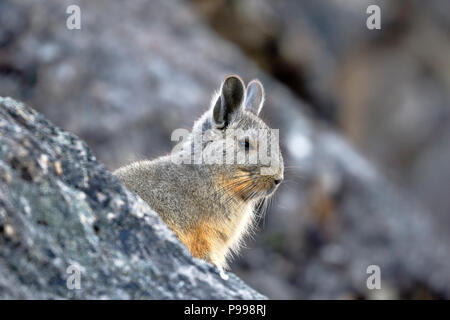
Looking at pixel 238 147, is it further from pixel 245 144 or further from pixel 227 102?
pixel 227 102

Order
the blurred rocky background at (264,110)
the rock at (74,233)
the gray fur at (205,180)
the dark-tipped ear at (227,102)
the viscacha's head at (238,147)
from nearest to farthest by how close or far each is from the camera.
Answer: the rock at (74,233) < the gray fur at (205,180) < the viscacha's head at (238,147) < the dark-tipped ear at (227,102) < the blurred rocky background at (264,110)
